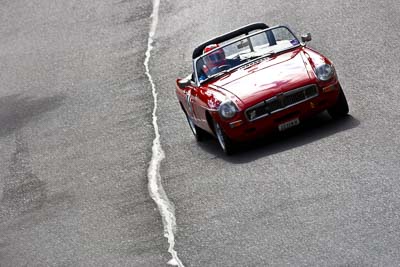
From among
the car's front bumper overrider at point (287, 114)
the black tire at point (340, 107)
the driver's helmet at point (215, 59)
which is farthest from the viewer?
the driver's helmet at point (215, 59)

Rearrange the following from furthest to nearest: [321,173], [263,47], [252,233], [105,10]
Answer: [105,10], [263,47], [321,173], [252,233]

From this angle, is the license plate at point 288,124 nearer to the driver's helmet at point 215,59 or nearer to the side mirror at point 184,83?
the driver's helmet at point 215,59

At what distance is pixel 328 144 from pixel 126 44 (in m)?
12.1

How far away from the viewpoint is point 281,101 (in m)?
15.4

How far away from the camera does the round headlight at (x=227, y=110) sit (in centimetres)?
1544

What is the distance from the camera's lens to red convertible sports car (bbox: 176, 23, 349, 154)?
50.4ft

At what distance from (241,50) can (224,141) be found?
1958mm

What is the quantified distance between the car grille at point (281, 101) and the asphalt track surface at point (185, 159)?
0.44m

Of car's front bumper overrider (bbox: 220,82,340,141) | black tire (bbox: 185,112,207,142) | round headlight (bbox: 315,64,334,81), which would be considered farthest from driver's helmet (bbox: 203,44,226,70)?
round headlight (bbox: 315,64,334,81)

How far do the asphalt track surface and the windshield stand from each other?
3.35ft

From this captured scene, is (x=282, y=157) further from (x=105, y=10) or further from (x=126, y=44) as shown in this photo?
(x=105, y=10)

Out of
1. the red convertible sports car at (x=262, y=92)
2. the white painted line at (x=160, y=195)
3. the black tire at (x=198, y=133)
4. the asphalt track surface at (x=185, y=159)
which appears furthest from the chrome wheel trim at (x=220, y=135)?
the black tire at (x=198, y=133)

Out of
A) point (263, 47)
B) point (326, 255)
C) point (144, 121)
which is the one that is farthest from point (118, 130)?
point (326, 255)

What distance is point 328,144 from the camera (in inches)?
576
